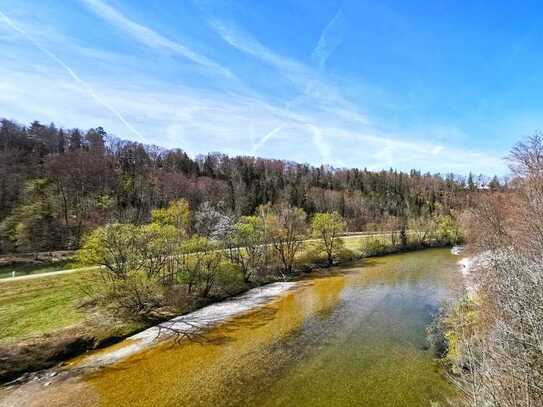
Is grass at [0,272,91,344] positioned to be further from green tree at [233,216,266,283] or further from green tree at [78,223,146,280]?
green tree at [233,216,266,283]

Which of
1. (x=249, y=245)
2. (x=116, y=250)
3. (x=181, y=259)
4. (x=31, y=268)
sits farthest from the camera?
(x=249, y=245)

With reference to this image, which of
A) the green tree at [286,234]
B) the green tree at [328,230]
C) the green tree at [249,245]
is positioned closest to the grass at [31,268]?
the green tree at [249,245]

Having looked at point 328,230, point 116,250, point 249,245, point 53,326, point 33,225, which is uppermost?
point 33,225

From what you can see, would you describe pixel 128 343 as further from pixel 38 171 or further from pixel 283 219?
pixel 38 171

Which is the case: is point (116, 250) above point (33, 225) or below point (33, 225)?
below

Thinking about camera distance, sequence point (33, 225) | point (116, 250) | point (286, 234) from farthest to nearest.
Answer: point (33, 225) → point (286, 234) → point (116, 250)

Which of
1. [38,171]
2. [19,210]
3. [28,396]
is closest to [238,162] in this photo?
[38,171]

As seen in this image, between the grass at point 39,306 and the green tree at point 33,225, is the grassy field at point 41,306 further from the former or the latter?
the green tree at point 33,225

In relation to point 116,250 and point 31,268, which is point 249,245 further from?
point 31,268

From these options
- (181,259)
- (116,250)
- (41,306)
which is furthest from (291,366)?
(41,306)
